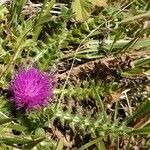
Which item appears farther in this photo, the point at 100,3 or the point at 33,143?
the point at 100,3

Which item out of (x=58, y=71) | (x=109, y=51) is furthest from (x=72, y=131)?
(x=109, y=51)

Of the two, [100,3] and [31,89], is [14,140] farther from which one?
[100,3]

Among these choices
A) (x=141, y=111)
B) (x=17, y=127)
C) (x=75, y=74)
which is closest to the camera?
(x=17, y=127)

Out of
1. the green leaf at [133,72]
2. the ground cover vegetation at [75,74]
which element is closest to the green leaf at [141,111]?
the ground cover vegetation at [75,74]

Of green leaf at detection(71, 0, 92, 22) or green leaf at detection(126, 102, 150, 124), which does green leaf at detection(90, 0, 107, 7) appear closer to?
green leaf at detection(71, 0, 92, 22)

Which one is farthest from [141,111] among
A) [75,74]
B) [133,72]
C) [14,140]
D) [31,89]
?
[14,140]

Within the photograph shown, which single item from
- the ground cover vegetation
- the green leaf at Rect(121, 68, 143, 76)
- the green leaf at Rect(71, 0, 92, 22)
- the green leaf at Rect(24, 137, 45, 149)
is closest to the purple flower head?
the ground cover vegetation

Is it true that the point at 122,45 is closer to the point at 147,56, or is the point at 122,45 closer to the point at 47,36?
the point at 147,56
